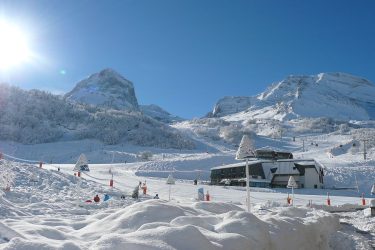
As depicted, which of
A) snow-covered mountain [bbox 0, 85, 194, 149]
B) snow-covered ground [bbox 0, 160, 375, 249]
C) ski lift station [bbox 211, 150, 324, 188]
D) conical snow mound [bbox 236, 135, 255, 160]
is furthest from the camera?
snow-covered mountain [bbox 0, 85, 194, 149]

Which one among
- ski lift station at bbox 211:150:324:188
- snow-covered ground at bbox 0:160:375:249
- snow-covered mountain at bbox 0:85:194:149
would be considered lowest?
snow-covered ground at bbox 0:160:375:249

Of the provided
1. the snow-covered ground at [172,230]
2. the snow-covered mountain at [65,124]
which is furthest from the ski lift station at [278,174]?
the snow-covered mountain at [65,124]

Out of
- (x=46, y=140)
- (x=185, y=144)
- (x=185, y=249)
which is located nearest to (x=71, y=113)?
(x=46, y=140)

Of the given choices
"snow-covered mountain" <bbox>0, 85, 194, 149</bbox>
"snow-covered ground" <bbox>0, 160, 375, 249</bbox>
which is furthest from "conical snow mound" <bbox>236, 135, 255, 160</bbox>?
"snow-covered mountain" <bbox>0, 85, 194, 149</bbox>

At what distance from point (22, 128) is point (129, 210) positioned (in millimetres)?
138048

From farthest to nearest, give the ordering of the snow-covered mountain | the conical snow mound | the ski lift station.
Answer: the snow-covered mountain < the ski lift station < the conical snow mound

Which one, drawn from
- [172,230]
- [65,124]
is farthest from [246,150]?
[65,124]

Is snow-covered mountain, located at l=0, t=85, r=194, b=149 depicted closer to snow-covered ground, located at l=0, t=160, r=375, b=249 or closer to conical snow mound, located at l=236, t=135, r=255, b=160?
conical snow mound, located at l=236, t=135, r=255, b=160

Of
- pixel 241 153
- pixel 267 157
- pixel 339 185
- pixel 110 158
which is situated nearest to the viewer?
pixel 241 153

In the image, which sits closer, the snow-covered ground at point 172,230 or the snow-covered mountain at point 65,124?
the snow-covered ground at point 172,230

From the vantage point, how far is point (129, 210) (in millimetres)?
10195

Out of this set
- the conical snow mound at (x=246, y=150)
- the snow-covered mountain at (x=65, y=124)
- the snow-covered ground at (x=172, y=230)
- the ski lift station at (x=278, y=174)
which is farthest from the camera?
the snow-covered mountain at (x=65, y=124)

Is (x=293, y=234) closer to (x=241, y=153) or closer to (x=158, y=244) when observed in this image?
(x=158, y=244)

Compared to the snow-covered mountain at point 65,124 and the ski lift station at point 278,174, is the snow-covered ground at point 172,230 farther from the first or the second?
the snow-covered mountain at point 65,124
